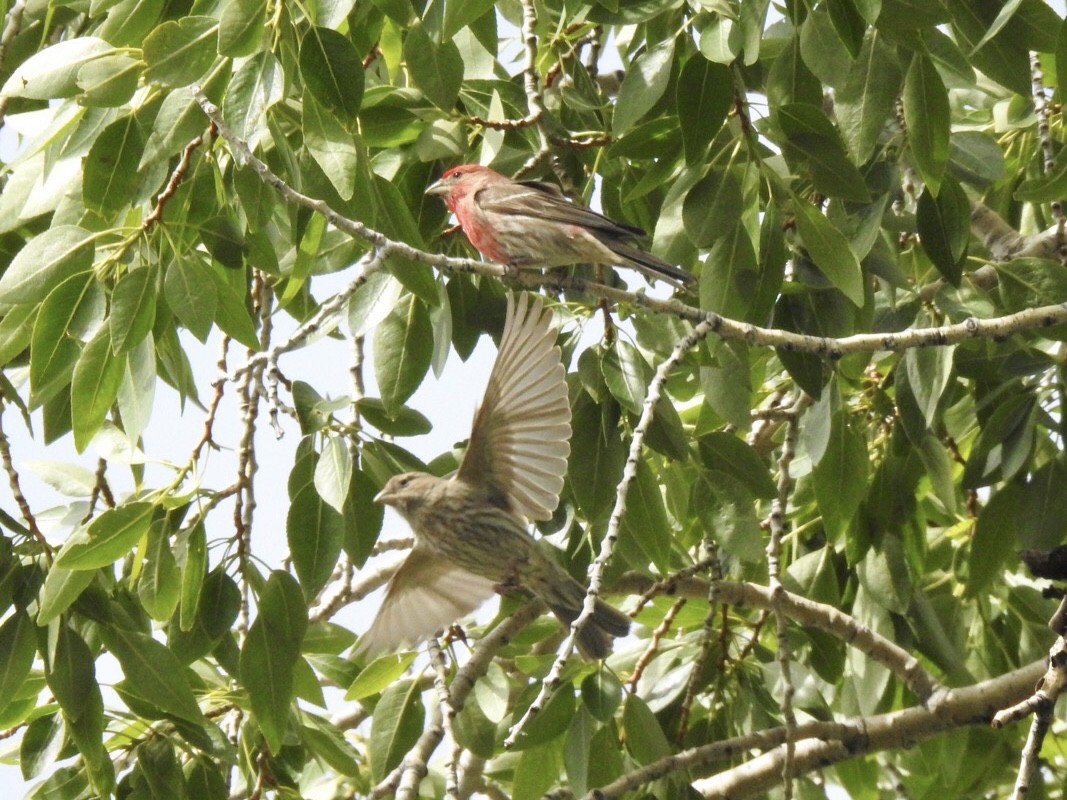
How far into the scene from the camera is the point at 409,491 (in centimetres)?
448

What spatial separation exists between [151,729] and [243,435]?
3.04 ft

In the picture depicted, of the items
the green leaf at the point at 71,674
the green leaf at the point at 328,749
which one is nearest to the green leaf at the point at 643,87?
the green leaf at the point at 71,674

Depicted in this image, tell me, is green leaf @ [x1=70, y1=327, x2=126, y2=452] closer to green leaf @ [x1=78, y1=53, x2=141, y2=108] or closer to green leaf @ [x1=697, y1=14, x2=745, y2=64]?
green leaf @ [x1=78, y1=53, x2=141, y2=108]

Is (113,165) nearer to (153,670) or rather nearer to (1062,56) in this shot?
(153,670)

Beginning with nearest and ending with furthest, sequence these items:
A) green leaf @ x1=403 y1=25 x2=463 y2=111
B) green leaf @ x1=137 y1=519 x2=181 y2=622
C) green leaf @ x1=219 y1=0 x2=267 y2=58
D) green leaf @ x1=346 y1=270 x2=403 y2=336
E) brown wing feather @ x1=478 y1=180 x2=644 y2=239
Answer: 1. green leaf @ x1=219 y1=0 x2=267 y2=58
2. green leaf @ x1=403 y1=25 x2=463 y2=111
3. green leaf @ x1=137 y1=519 x2=181 y2=622
4. green leaf @ x1=346 y1=270 x2=403 y2=336
5. brown wing feather @ x1=478 y1=180 x2=644 y2=239

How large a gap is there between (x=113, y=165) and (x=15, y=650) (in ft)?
4.11

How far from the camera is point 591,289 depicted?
143 inches

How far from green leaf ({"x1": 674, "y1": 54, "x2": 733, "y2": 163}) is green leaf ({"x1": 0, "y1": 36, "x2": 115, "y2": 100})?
1315 millimetres

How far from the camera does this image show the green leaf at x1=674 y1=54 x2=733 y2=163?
3344 mm

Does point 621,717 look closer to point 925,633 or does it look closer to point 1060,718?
point 925,633

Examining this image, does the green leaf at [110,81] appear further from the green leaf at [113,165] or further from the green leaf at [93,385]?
the green leaf at [93,385]

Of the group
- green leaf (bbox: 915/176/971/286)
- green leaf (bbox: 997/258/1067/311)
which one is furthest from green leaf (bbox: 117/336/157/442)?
green leaf (bbox: 997/258/1067/311)

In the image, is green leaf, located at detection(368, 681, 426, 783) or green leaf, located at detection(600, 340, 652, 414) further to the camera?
green leaf, located at detection(368, 681, 426, 783)

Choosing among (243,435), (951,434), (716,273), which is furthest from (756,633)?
(243,435)
